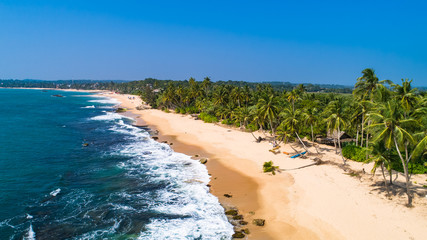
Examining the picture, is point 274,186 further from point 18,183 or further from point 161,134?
point 161,134

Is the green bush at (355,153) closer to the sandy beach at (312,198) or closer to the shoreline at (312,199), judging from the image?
the sandy beach at (312,198)

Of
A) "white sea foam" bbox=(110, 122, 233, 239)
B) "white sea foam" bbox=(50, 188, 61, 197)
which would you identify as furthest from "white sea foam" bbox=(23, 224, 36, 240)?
"white sea foam" bbox=(110, 122, 233, 239)

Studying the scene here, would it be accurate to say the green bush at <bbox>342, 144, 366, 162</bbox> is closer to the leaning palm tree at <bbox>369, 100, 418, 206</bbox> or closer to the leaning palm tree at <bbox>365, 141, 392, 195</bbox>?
the leaning palm tree at <bbox>365, 141, 392, 195</bbox>

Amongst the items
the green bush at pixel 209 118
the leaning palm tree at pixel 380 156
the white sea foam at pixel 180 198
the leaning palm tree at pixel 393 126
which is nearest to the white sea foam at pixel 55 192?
the white sea foam at pixel 180 198

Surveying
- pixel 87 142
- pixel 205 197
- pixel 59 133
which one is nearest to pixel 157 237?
pixel 205 197

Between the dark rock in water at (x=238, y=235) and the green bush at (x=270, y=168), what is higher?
the green bush at (x=270, y=168)

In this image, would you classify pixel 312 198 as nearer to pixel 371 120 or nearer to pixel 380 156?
pixel 380 156
